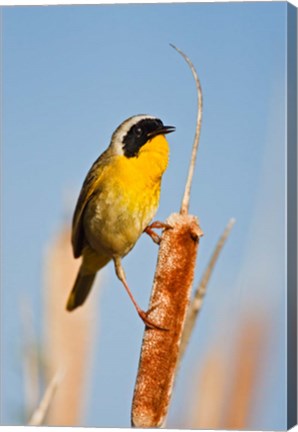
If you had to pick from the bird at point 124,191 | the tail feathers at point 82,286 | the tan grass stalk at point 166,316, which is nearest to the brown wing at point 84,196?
the bird at point 124,191

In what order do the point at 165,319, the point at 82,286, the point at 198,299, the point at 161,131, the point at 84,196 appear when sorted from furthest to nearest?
the point at 82,286 < the point at 84,196 < the point at 161,131 < the point at 198,299 < the point at 165,319

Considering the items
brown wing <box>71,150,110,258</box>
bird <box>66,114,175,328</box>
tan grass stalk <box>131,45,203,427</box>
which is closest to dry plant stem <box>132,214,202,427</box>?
tan grass stalk <box>131,45,203,427</box>

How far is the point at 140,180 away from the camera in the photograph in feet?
6.84

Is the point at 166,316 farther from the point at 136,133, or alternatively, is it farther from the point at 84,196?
the point at 84,196

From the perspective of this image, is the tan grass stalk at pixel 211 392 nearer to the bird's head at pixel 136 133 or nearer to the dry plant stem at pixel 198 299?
the dry plant stem at pixel 198 299

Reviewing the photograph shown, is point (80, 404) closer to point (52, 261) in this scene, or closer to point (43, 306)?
point (43, 306)

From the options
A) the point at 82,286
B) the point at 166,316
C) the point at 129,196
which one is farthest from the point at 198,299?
the point at 82,286

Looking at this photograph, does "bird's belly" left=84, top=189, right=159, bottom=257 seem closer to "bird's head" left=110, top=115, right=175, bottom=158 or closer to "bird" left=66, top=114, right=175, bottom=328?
"bird" left=66, top=114, right=175, bottom=328

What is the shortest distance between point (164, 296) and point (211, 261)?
0.13m

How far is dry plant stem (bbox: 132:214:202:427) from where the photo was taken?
1.38 metres

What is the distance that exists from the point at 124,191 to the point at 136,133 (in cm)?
17

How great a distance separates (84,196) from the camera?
229cm

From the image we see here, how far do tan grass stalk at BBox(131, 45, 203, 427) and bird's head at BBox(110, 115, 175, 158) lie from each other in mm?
527

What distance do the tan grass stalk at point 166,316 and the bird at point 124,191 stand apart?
0.50 meters
